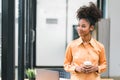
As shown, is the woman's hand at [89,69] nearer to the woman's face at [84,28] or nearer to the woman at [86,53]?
the woman at [86,53]

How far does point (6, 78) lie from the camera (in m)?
2.39

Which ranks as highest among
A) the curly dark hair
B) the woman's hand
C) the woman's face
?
the curly dark hair

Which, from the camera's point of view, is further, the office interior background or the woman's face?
the office interior background

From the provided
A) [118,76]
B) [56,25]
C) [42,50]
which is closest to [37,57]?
[42,50]

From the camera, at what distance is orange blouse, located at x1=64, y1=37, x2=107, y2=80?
8.37ft

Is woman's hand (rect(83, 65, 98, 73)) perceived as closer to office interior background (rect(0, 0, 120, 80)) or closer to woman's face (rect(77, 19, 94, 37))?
woman's face (rect(77, 19, 94, 37))

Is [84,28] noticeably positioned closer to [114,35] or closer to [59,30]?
[114,35]

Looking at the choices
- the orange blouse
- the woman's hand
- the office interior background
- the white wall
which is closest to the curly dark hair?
the orange blouse

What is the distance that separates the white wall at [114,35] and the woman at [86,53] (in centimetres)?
409

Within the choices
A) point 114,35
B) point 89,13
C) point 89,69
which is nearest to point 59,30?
point 114,35

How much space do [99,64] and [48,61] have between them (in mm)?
5124

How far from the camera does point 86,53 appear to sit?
2562mm

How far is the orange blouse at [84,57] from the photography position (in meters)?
2.55

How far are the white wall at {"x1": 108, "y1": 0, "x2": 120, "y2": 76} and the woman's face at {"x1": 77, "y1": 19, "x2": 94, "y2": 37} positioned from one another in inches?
164
